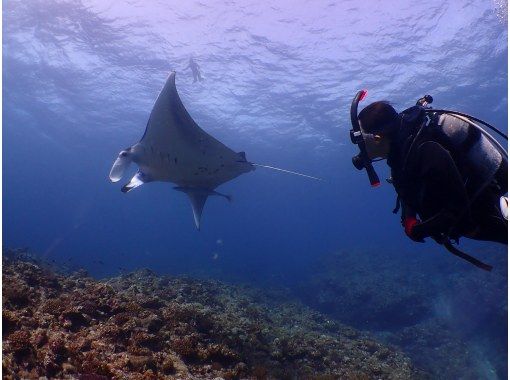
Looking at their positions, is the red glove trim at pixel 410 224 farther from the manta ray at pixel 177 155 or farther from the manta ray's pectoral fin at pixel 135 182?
the manta ray's pectoral fin at pixel 135 182

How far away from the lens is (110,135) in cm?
4484

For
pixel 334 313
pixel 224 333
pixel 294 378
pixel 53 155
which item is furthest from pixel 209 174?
pixel 53 155

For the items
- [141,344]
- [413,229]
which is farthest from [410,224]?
[141,344]

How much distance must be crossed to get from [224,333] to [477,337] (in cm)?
1402

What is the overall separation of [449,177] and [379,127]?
954mm

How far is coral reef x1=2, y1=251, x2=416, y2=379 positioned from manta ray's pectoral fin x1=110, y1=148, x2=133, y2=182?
2194 mm

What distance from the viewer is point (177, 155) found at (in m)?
7.35

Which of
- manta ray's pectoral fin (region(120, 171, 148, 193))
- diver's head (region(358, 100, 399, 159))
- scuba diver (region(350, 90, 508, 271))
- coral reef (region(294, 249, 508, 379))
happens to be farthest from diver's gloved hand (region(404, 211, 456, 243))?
coral reef (region(294, 249, 508, 379))

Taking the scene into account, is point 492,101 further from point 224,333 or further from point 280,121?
point 224,333

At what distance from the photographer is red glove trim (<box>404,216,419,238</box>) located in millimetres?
3324

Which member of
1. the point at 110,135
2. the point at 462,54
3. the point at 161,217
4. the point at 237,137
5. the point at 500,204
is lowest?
the point at 161,217

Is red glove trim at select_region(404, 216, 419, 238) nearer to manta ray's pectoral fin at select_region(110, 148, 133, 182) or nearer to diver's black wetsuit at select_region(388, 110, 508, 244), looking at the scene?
diver's black wetsuit at select_region(388, 110, 508, 244)

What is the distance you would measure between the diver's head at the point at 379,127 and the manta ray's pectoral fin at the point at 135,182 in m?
4.38

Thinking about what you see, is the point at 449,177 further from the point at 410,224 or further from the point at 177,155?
the point at 177,155
